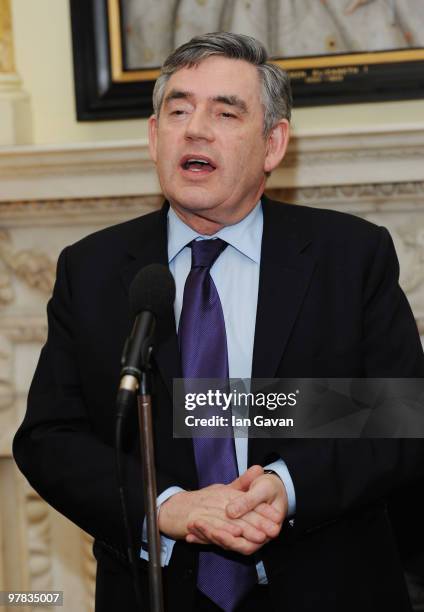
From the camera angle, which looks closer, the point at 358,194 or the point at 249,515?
the point at 249,515

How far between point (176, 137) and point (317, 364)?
0.62 meters

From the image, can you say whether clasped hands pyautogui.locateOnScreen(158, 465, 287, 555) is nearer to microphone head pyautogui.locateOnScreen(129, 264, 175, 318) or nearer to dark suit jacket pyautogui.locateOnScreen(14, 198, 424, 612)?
dark suit jacket pyautogui.locateOnScreen(14, 198, 424, 612)

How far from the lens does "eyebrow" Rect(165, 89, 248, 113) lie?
211 centimetres

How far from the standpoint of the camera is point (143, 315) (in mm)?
1485

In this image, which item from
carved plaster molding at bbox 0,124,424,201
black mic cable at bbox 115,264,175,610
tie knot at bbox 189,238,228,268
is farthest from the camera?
carved plaster molding at bbox 0,124,424,201

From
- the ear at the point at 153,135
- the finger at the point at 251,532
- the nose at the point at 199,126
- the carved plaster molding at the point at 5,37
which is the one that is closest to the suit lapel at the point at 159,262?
the ear at the point at 153,135

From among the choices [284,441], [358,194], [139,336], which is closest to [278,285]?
[284,441]

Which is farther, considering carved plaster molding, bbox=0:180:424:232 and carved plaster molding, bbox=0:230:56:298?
carved plaster molding, bbox=0:230:56:298

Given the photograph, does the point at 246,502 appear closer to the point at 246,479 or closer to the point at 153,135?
the point at 246,479

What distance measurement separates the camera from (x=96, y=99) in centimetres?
314

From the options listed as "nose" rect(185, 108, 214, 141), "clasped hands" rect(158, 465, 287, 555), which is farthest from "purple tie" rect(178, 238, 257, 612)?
"nose" rect(185, 108, 214, 141)

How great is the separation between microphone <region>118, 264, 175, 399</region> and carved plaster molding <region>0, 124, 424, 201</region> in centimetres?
142

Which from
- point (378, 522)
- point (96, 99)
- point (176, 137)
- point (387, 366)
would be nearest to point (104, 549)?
point (378, 522)

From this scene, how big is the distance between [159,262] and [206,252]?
0.11 meters
